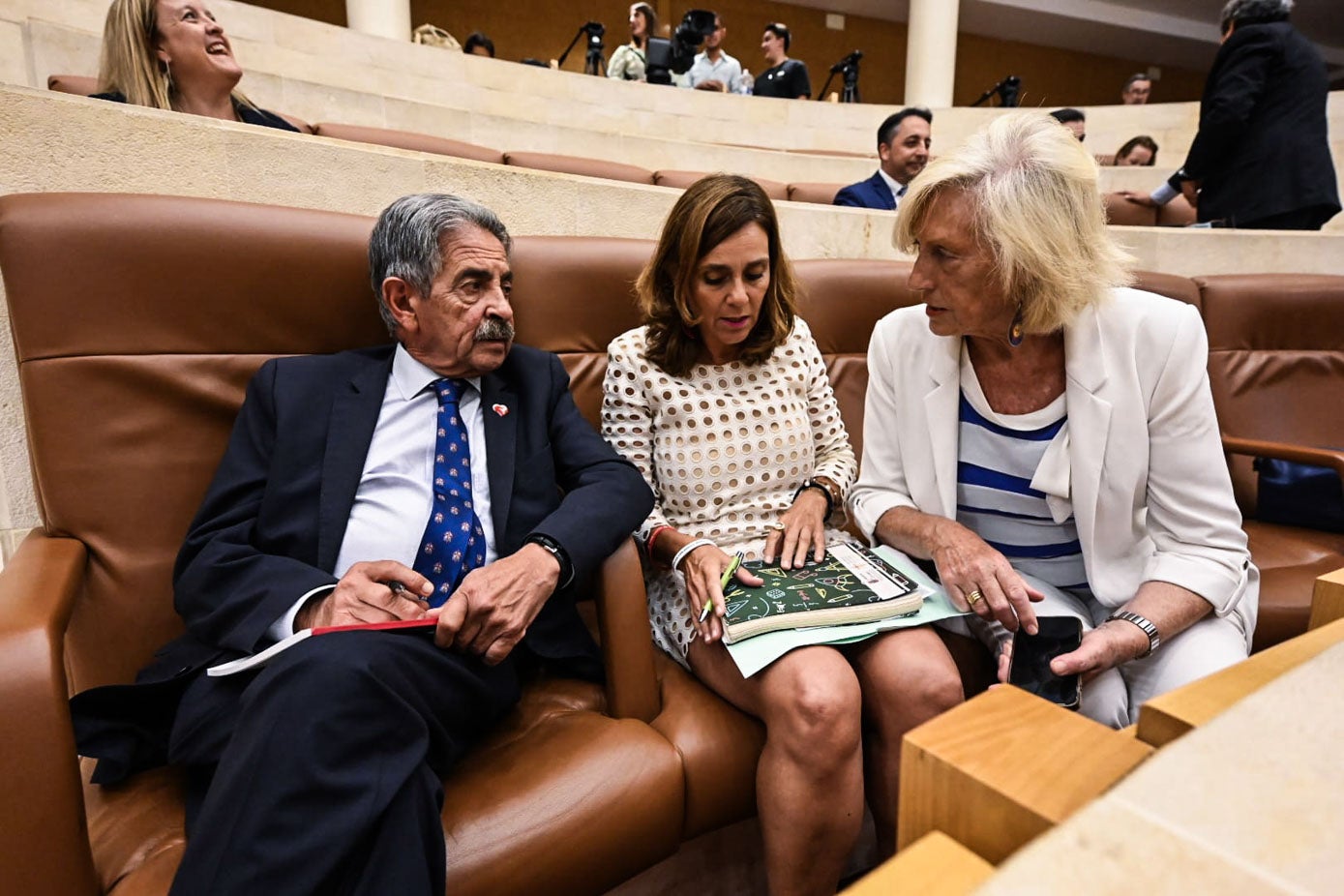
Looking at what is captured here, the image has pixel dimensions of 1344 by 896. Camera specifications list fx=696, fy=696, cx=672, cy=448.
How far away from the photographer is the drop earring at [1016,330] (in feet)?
3.67

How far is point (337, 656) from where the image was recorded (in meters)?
0.80

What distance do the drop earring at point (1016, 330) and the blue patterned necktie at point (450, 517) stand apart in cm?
93

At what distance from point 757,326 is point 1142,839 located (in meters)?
1.22

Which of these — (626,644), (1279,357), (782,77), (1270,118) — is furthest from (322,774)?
(782,77)

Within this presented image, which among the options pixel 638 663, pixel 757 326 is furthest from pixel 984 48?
pixel 638 663

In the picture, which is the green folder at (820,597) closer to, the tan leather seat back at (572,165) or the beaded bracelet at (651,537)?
the beaded bracelet at (651,537)

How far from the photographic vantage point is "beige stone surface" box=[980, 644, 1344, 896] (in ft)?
0.89

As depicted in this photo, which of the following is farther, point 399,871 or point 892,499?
point 892,499

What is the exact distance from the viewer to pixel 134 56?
1.72 meters

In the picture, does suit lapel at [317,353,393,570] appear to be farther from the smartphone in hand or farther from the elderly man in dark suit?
the smartphone in hand

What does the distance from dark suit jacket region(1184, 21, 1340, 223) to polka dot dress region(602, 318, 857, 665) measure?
111 inches

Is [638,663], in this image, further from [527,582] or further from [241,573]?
[241,573]

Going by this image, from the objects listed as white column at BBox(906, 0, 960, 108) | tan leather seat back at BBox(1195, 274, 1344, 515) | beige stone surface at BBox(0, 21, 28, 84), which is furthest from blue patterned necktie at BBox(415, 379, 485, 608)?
white column at BBox(906, 0, 960, 108)

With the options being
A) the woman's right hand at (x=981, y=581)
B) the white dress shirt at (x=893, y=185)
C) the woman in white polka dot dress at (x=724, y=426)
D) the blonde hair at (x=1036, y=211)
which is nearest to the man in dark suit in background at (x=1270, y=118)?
Answer: the white dress shirt at (x=893, y=185)
